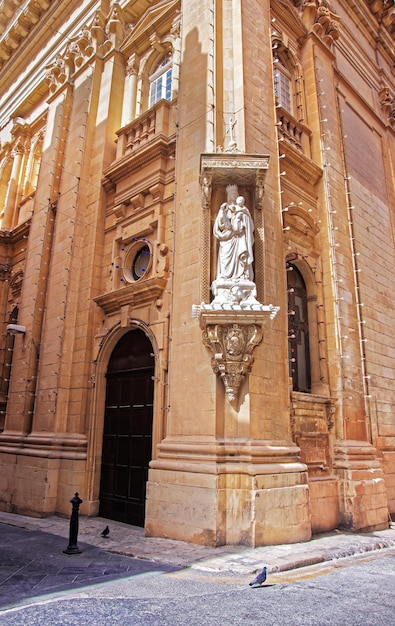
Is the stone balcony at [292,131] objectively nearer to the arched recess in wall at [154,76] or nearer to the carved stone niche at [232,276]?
the carved stone niche at [232,276]

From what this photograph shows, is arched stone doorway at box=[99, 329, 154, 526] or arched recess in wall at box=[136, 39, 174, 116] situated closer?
arched stone doorway at box=[99, 329, 154, 526]

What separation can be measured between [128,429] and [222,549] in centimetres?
380

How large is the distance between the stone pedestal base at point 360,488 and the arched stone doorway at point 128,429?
3747 mm

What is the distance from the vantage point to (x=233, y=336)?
7703 mm

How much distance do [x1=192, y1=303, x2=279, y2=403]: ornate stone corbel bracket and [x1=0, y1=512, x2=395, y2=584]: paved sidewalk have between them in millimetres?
2220

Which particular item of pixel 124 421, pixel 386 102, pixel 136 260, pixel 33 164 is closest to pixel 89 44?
pixel 33 164

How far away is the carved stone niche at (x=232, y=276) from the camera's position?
766 centimetres

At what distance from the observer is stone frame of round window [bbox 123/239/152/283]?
35.7 ft

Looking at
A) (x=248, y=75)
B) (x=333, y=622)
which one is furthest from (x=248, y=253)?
(x=333, y=622)

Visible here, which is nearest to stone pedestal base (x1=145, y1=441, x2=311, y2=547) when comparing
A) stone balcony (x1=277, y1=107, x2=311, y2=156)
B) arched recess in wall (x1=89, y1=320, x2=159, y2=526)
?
arched recess in wall (x1=89, y1=320, x2=159, y2=526)

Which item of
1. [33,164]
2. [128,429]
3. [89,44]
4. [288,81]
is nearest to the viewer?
[128,429]

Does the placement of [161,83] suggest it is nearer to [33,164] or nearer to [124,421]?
[33,164]

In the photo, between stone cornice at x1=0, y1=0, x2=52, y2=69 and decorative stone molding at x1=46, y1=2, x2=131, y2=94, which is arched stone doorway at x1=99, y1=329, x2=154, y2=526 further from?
stone cornice at x1=0, y1=0, x2=52, y2=69

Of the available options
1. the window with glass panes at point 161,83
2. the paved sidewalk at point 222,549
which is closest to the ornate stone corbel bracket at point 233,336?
the paved sidewalk at point 222,549
